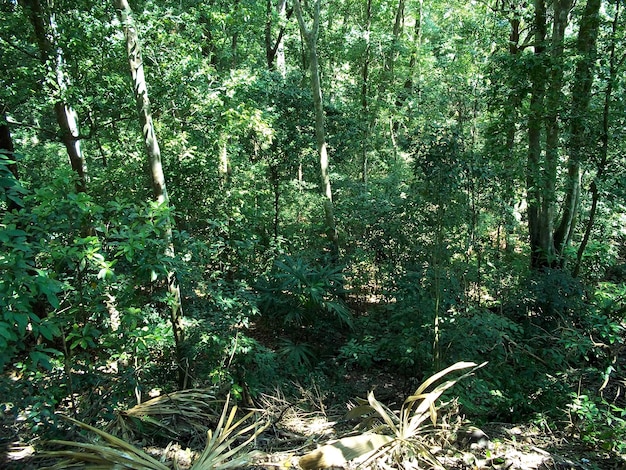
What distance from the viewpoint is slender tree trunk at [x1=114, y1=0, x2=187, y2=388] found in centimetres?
479

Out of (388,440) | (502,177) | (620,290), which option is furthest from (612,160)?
(388,440)

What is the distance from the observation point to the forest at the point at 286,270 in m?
3.34

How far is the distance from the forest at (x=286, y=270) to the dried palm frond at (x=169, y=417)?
3cm

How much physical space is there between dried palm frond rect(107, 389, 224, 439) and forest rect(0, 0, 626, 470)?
0.03m

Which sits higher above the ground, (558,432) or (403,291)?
(403,291)

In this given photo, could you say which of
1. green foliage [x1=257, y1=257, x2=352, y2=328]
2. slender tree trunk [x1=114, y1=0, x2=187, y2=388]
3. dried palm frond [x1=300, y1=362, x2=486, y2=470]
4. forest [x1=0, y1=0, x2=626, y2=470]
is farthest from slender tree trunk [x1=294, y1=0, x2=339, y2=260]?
dried palm frond [x1=300, y1=362, x2=486, y2=470]

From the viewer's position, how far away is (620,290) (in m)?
6.05

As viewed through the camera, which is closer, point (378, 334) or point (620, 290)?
point (620, 290)

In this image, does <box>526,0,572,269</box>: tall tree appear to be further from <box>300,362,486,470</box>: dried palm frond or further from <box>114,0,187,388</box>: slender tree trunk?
<box>114,0,187,388</box>: slender tree trunk

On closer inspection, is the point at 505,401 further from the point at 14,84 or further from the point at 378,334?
the point at 14,84

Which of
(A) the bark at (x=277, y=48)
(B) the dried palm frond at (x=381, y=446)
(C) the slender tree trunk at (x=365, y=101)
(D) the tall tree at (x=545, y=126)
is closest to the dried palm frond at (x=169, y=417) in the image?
(B) the dried palm frond at (x=381, y=446)

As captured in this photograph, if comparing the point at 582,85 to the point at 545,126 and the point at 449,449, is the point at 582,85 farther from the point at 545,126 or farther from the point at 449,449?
the point at 449,449

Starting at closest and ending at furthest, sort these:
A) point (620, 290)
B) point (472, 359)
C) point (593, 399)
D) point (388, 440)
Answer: point (388, 440) < point (593, 399) < point (472, 359) < point (620, 290)

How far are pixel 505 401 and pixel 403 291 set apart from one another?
1.91m
